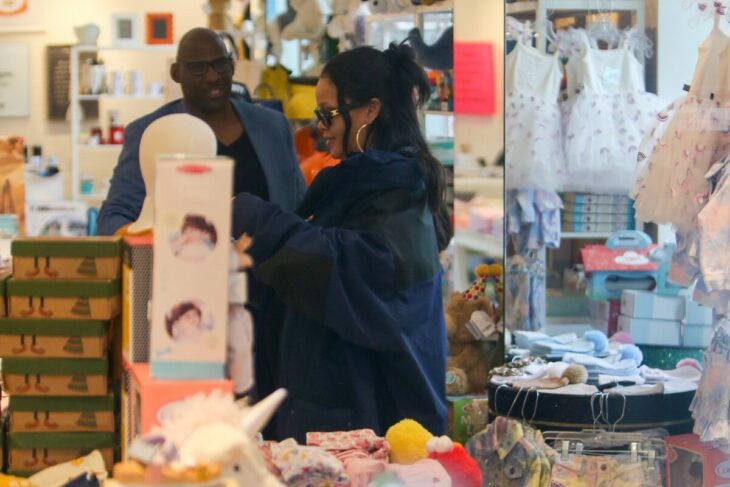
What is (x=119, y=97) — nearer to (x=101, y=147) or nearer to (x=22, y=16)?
(x=101, y=147)

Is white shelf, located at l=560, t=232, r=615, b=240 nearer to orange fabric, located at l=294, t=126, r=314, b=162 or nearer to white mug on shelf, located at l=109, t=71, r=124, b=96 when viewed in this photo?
orange fabric, located at l=294, t=126, r=314, b=162

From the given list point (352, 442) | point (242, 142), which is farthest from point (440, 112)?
point (352, 442)

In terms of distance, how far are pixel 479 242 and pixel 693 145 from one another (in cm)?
108

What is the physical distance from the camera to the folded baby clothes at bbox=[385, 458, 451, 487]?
2.22 metres

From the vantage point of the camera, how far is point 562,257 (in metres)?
4.77

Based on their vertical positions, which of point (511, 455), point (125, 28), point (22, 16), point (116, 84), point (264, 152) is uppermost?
point (22, 16)

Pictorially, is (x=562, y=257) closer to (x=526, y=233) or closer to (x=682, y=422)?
(x=526, y=233)

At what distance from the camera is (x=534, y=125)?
476 centimetres

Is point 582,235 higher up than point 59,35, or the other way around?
point 59,35

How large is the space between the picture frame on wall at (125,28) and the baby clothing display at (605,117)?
5.31m

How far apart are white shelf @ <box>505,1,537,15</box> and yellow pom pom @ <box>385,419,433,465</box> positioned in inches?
107

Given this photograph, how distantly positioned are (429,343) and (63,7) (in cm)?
811

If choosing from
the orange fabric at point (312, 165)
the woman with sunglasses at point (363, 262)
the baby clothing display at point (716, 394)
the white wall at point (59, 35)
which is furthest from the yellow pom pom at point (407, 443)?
the white wall at point (59, 35)

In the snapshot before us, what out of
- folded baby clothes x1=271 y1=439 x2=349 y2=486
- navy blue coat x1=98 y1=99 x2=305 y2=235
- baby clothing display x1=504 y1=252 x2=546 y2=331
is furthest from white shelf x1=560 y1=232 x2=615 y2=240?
folded baby clothes x1=271 y1=439 x2=349 y2=486
